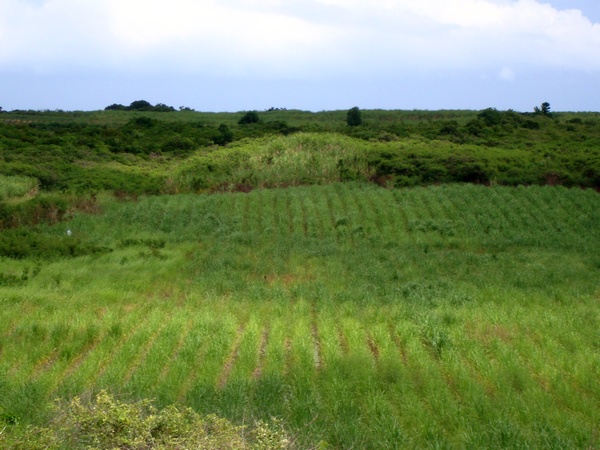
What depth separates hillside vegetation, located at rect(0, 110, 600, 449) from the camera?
20.6 feet

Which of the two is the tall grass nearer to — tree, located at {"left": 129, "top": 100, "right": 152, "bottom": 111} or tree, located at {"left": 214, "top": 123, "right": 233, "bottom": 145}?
tree, located at {"left": 214, "top": 123, "right": 233, "bottom": 145}

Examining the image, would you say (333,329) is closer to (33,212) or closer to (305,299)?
(305,299)

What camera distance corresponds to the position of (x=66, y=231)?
19219 millimetres

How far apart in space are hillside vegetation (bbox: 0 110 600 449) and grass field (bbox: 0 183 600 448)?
0.04 meters

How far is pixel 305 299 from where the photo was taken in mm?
11781

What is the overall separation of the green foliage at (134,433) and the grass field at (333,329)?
2.38ft

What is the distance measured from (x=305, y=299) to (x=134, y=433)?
22.5 feet

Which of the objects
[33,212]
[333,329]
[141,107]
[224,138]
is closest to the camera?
[333,329]

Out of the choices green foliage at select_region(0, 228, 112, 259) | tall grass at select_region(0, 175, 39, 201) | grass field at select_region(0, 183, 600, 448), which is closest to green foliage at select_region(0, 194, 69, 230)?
grass field at select_region(0, 183, 600, 448)

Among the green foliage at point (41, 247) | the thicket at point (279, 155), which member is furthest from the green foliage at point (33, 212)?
the green foliage at point (41, 247)

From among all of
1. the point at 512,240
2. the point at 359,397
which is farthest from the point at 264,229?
the point at 359,397

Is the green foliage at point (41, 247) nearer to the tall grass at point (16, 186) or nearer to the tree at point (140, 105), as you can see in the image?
the tall grass at point (16, 186)

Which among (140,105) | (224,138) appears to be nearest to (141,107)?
(140,105)

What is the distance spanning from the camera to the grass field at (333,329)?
6.59 m
